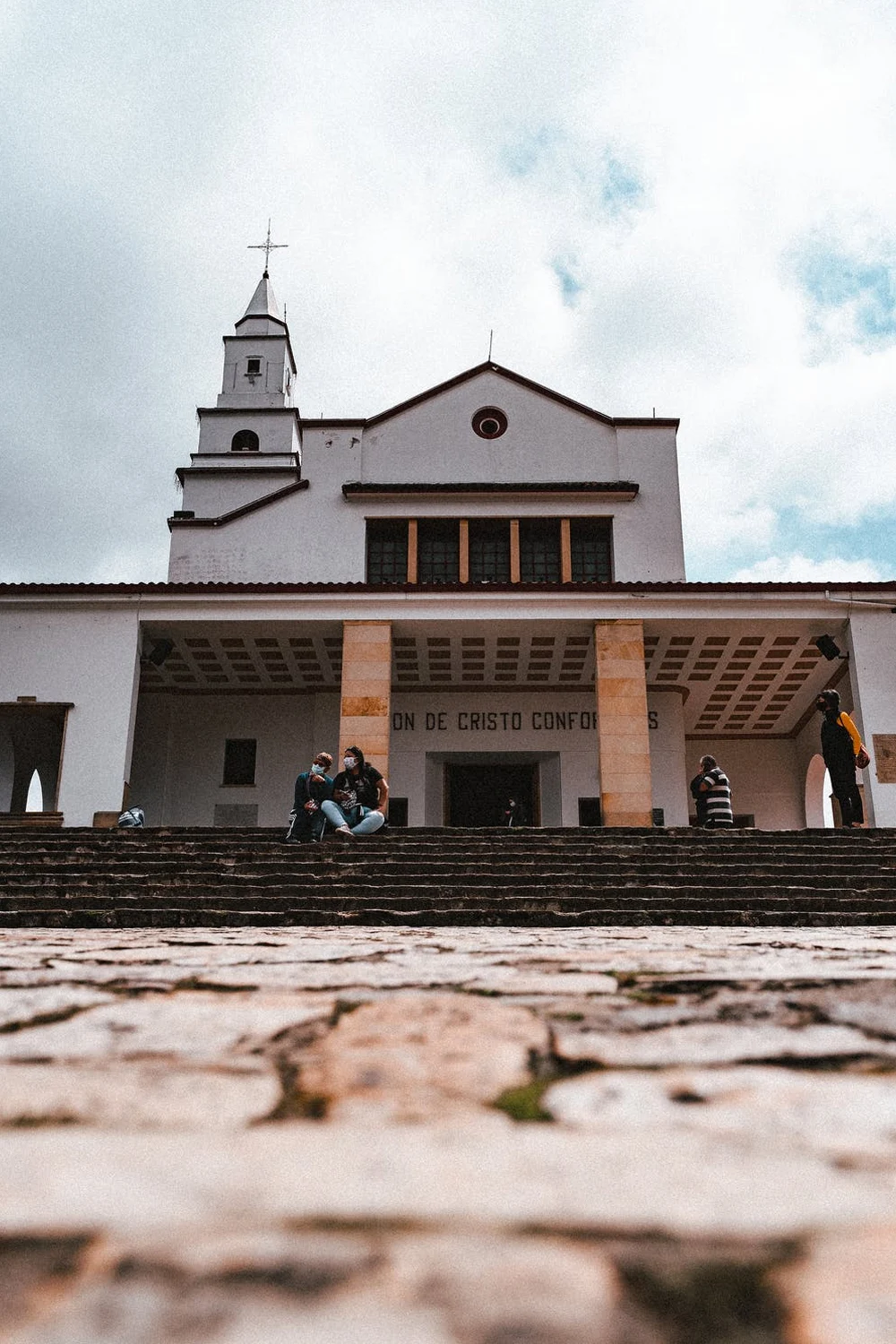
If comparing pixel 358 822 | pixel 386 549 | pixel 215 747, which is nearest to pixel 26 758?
pixel 215 747

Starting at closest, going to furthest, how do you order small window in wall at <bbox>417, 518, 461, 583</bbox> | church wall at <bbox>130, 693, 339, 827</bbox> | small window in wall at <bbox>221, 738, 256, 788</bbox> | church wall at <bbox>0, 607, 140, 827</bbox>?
church wall at <bbox>0, 607, 140, 827</bbox> < church wall at <bbox>130, 693, 339, 827</bbox> < small window in wall at <bbox>221, 738, 256, 788</bbox> < small window in wall at <bbox>417, 518, 461, 583</bbox>

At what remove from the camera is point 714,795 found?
11328 millimetres

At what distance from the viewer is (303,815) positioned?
10023 mm

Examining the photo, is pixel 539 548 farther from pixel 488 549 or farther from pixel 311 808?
pixel 311 808

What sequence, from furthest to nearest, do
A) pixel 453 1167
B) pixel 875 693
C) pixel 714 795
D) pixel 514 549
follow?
pixel 514 549, pixel 875 693, pixel 714 795, pixel 453 1167

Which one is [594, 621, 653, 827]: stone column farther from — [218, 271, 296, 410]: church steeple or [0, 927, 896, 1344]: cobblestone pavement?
[218, 271, 296, 410]: church steeple

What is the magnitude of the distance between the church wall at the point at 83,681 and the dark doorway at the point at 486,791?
6.89 m

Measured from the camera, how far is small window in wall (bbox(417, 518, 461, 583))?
64.7 ft

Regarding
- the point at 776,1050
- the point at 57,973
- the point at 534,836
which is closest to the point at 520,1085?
the point at 776,1050

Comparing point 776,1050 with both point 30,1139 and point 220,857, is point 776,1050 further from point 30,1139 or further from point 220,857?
point 220,857

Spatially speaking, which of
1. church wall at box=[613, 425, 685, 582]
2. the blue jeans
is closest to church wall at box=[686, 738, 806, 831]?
church wall at box=[613, 425, 685, 582]

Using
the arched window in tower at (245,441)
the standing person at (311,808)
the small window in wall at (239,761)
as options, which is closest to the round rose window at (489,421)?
the small window in wall at (239,761)

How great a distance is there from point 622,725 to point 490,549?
22.6 ft

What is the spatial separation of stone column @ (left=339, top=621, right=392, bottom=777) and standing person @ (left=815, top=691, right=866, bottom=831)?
Result: 20.0ft
